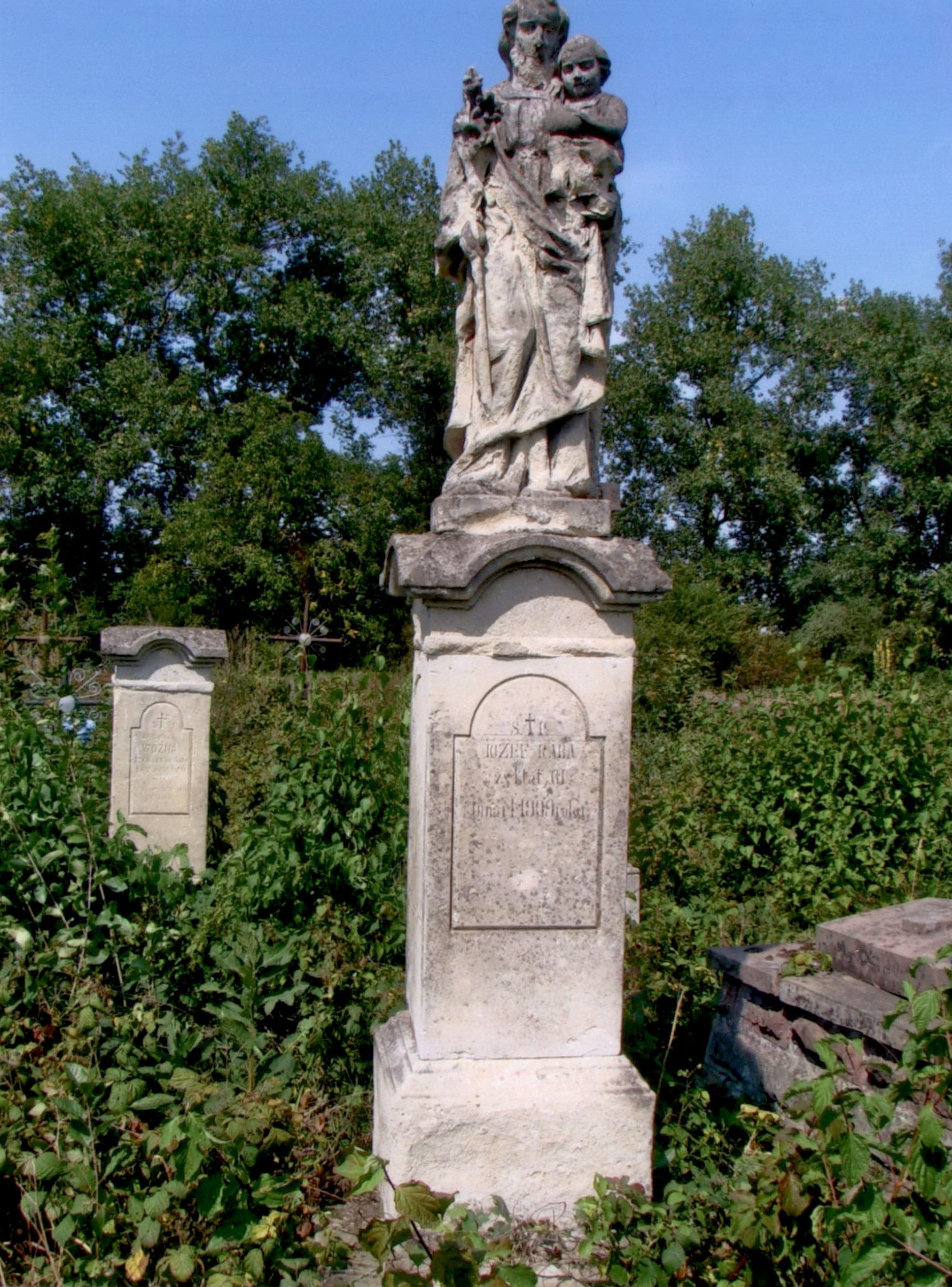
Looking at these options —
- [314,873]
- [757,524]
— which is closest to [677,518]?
[757,524]

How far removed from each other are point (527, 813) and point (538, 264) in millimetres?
1670

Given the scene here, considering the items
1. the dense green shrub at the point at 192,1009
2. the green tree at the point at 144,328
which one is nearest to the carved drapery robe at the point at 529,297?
the dense green shrub at the point at 192,1009

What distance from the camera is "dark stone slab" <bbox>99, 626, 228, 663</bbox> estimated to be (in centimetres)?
695

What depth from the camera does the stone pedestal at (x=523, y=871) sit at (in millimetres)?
3029

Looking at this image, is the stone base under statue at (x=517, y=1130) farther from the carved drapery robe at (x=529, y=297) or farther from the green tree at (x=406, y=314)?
the green tree at (x=406, y=314)

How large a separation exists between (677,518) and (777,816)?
780 inches

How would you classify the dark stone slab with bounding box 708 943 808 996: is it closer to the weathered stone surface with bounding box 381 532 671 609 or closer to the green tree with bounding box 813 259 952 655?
the weathered stone surface with bounding box 381 532 671 609

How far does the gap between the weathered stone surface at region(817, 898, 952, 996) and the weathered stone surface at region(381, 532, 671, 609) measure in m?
1.63

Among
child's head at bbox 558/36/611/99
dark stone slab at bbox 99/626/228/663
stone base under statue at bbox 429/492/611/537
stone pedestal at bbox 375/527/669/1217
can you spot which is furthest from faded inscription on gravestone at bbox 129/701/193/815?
child's head at bbox 558/36/611/99

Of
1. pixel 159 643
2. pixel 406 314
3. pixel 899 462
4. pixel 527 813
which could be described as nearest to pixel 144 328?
pixel 406 314

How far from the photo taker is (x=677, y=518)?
2536 cm

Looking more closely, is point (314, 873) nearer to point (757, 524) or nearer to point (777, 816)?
point (777, 816)

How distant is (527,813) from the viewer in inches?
123

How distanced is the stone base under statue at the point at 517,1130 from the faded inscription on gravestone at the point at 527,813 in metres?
0.42
